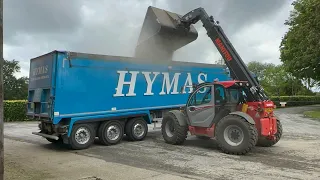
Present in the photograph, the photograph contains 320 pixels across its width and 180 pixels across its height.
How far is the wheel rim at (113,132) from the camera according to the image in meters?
11.2

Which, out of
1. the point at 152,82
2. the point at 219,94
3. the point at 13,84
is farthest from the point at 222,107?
the point at 13,84

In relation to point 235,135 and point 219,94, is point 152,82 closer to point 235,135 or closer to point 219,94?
point 219,94

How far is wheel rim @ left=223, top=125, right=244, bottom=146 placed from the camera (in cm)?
919

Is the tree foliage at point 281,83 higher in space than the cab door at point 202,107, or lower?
higher

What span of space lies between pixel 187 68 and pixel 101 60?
4.04m

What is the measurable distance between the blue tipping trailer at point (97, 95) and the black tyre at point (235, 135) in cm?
359

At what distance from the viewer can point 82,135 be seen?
1055cm

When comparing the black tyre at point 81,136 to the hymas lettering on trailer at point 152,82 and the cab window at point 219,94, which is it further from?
the cab window at point 219,94

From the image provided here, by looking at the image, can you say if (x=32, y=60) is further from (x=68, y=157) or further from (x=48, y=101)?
(x=68, y=157)

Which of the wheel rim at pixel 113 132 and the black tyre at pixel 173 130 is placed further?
the wheel rim at pixel 113 132

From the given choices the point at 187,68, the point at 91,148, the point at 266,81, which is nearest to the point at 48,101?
the point at 91,148

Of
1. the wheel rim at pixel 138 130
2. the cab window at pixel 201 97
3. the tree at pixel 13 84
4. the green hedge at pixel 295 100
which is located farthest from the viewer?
the tree at pixel 13 84

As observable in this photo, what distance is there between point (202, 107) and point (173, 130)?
1.40 m

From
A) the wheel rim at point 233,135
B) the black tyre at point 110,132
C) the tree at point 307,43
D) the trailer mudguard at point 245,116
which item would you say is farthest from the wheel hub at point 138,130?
the tree at point 307,43
